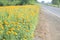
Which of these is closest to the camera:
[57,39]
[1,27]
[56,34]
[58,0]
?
[1,27]

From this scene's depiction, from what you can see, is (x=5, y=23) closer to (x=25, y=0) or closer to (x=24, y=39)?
(x=24, y=39)

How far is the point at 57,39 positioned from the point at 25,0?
28.7m

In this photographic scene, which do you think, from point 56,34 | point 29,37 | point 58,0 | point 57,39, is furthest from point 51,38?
point 58,0

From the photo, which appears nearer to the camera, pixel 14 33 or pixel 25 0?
pixel 14 33

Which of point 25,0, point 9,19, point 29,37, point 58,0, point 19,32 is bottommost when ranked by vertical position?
point 58,0

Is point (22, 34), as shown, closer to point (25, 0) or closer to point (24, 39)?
point (24, 39)

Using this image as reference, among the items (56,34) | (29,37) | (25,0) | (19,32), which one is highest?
(19,32)

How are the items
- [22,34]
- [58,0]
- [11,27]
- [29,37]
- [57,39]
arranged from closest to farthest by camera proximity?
[11,27] < [22,34] < [29,37] < [57,39] < [58,0]

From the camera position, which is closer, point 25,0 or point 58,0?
point 25,0

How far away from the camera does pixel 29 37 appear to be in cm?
645

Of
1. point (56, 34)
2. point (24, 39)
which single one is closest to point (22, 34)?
point (24, 39)

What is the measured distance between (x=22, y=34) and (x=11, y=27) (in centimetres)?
60

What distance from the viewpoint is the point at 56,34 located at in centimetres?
1189

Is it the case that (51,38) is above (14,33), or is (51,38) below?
below
